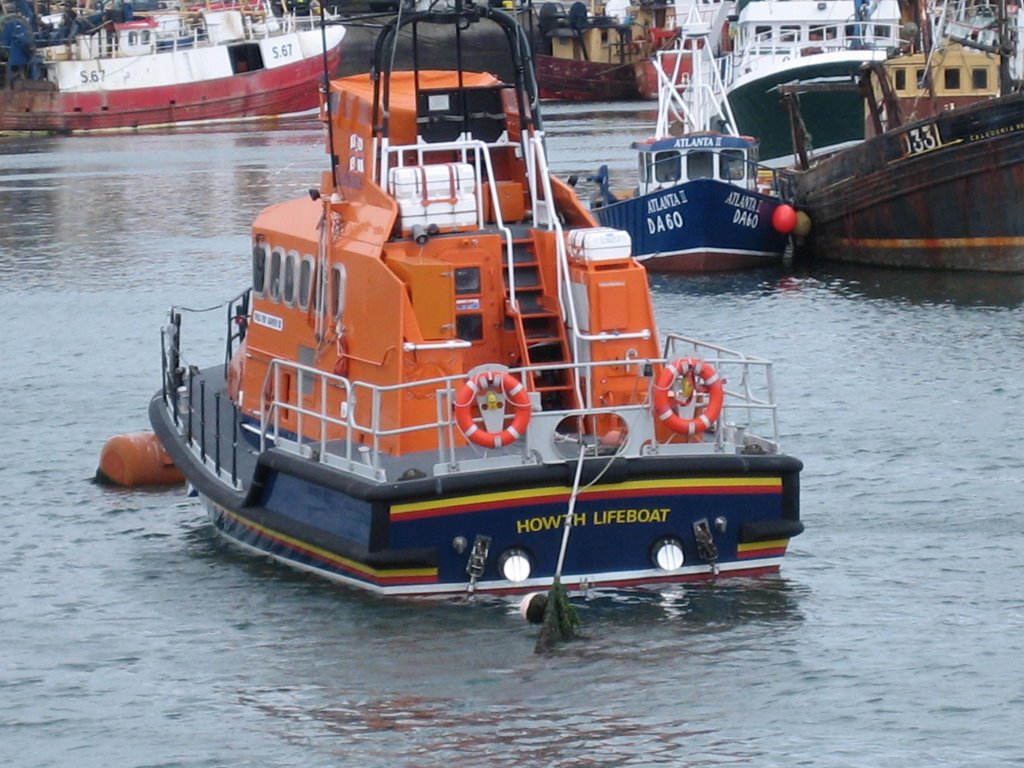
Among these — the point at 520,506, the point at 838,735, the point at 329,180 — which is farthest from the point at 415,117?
the point at 838,735

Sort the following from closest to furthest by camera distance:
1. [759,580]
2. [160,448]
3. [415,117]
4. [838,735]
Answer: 1. [838,735]
2. [759,580]
3. [415,117]
4. [160,448]

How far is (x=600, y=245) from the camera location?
15.4 m

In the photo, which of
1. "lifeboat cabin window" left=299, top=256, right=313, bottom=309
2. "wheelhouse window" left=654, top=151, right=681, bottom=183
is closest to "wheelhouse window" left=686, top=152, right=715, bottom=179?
"wheelhouse window" left=654, top=151, right=681, bottom=183

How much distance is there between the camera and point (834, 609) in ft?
49.9

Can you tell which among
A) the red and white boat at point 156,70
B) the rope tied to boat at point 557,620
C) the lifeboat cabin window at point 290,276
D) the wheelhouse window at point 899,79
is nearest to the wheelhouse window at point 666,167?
the wheelhouse window at point 899,79

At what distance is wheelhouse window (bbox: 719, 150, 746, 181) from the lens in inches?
1502

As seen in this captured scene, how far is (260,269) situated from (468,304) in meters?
3.18

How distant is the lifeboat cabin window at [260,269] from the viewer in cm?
1798

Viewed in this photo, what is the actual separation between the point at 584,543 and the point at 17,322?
63.0 ft

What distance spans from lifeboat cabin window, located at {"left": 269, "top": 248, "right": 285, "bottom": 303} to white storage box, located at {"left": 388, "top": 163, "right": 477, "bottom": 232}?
7.33ft

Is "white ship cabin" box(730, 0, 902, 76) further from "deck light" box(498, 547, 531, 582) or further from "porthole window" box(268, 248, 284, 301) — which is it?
"deck light" box(498, 547, 531, 582)

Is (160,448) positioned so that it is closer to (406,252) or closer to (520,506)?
(406,252)

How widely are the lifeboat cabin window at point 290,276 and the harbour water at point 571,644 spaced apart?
2.34m

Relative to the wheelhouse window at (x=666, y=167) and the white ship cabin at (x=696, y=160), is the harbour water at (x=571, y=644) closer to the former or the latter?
the white ship cabin at (x=696, y=160)
